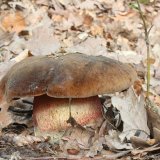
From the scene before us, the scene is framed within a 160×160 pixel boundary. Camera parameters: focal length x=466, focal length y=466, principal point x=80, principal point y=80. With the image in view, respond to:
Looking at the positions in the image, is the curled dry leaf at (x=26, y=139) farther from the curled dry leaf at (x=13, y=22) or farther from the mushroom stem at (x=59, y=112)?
the curled dry leaf at (x=13, y=22)

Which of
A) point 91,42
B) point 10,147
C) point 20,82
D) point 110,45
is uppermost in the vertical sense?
point 20,82

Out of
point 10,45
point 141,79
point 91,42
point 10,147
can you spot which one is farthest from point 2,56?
point 10,147

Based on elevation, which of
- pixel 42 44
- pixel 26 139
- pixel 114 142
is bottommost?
A: pixel 42 44

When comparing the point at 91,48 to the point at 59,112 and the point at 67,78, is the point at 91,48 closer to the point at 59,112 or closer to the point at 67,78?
the point at 59,112

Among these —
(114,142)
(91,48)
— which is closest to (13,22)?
(91,48)

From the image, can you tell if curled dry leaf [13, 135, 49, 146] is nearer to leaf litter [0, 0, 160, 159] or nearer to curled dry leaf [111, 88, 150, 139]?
leaf litter [0, 0, 160, 159]

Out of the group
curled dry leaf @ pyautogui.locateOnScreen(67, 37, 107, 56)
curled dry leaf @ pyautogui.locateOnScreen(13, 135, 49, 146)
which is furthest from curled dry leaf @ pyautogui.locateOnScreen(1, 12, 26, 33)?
curled dry leaf @ pyautogui.locateOnScreen(13, 135, 49, 146)

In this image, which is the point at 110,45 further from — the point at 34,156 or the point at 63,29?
the point at 34,156
